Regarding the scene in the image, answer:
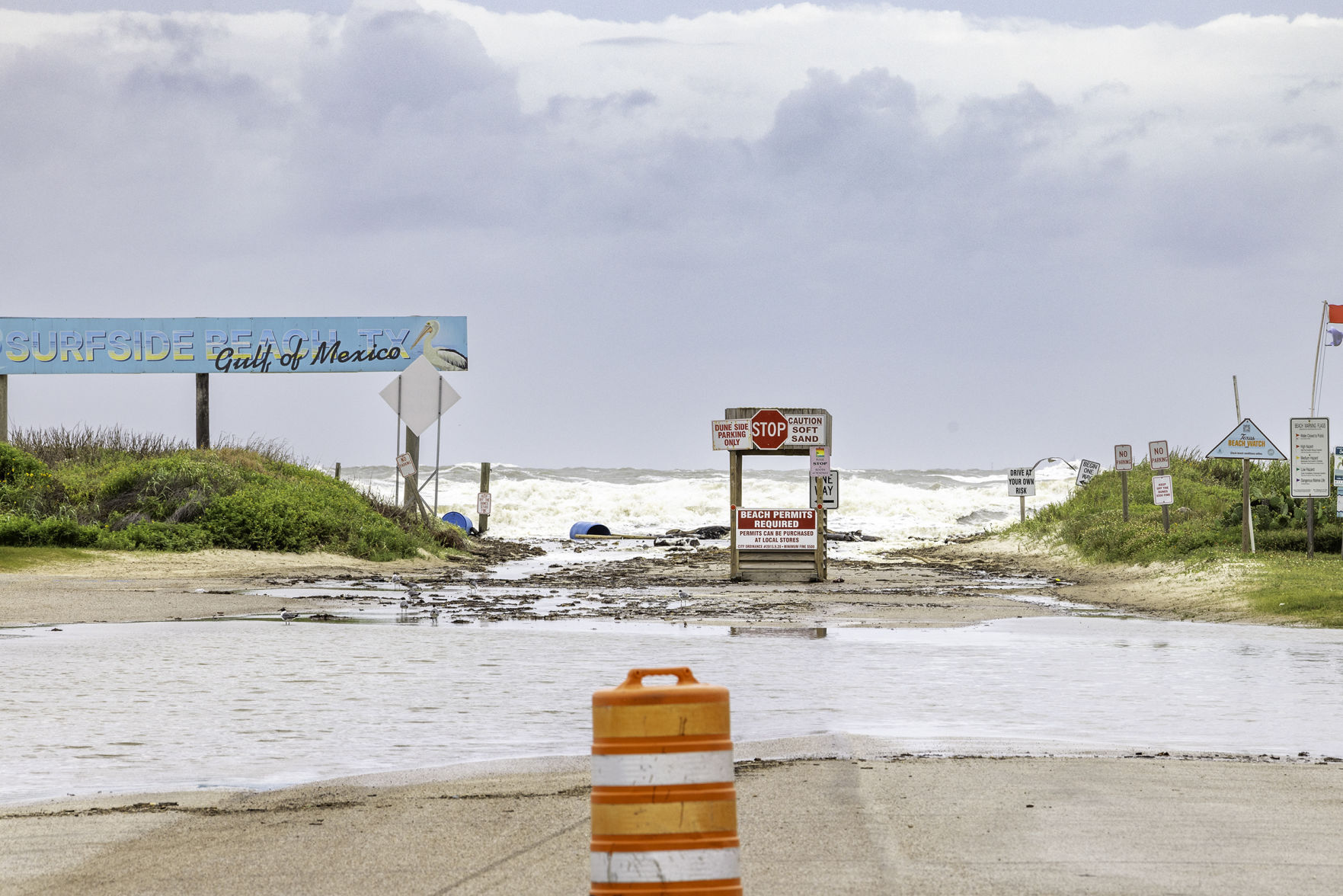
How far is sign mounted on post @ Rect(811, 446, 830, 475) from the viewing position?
79.5ft

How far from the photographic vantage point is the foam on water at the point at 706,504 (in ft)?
158

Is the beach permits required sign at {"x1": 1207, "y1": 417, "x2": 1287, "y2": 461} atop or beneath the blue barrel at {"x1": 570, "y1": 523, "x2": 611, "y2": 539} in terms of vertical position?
atop

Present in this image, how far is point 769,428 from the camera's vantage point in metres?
24.2

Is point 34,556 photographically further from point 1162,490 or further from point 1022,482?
point 1022,482

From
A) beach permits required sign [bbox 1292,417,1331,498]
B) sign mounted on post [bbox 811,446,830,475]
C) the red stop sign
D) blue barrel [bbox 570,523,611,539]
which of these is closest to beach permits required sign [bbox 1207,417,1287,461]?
beach permits required sign [bbox 1292,417,1331,498]

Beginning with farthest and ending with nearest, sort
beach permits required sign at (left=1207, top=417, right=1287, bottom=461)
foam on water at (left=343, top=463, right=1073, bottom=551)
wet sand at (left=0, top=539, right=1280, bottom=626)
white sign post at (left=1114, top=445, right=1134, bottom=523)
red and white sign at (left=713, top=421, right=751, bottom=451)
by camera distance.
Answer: foam on water at (left=343, top=463, right=1073, bottom=551) → white sign post at (left=1114, top=445, right=1134, bottom=523) → red and white sign at (left=713, top=421, right=751, bottom=451) → beach permits required sign at (left=1207, top=417, right=1287, bottom=461) → wet sand at (left=0, top=539, right=1280, bottom=626)

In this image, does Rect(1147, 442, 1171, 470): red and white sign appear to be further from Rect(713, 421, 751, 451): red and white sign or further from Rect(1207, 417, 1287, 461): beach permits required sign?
Rect(713, 421, 751, 451): red and white sign

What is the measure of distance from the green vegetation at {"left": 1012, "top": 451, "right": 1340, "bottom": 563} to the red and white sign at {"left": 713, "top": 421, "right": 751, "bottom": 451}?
7.75 metres

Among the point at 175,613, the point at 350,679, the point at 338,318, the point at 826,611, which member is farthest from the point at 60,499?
the point at 350,679

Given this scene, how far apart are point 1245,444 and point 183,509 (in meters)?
19.4

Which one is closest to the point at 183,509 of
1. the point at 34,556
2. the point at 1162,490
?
the point at 34,556

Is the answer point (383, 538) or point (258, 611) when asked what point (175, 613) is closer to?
point (258, 611)

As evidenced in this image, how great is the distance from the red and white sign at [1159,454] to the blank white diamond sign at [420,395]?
1579cm

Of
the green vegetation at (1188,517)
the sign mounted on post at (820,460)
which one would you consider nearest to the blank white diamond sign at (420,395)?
the sign mounted on post at (820,460)
